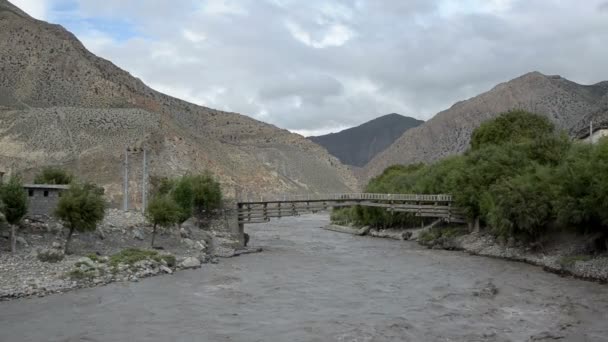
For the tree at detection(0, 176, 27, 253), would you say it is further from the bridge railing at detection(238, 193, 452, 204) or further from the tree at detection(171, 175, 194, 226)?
the bridge railing at detection(238, 193, 452, 204)

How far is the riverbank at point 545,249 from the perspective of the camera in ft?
116

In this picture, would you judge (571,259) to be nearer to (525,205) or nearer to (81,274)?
(525,205)

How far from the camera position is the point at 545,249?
42844 millimetres

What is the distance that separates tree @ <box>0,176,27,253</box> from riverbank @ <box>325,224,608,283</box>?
31.7 m

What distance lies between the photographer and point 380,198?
67000 millimetres

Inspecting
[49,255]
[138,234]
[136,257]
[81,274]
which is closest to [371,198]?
[138,234]

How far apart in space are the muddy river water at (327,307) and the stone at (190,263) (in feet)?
4.24

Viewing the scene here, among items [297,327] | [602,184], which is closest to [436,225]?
[602,184]

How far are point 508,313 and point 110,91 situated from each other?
4892 inches

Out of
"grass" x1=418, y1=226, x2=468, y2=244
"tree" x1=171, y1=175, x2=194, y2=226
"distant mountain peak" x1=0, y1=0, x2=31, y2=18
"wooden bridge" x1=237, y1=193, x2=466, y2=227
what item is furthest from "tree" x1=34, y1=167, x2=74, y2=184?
"distant mountain peak" x1=0, y1=0, x2=31, y2=18

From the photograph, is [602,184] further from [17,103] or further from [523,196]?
[17,103]

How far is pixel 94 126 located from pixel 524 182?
295ft

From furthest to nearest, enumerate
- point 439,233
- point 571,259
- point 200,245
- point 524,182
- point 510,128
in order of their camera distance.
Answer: point 510,128 → point 439,233 → point 200,245 → point 524,182 → point 571,259

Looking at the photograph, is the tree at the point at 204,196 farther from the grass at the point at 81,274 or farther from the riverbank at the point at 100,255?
the grass at the point at 81,274
